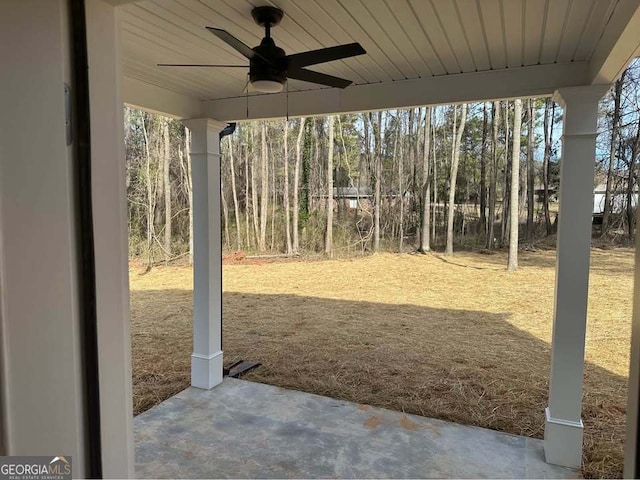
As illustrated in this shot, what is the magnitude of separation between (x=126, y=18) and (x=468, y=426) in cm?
Result: 321

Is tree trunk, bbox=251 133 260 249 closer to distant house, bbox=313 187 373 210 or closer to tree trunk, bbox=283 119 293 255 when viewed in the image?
tree trunk, bbox=283 119 293 255

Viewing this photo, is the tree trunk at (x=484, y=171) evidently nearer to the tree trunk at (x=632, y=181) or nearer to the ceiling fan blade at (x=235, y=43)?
the tree trunk at (x=632, y=181)

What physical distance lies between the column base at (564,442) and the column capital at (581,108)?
5.55 ft

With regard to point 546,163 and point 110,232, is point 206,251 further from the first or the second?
point 546,163

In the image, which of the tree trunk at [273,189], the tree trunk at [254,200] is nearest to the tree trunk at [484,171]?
the tree trunk at [273,189]

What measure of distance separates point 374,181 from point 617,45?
32.0 ft

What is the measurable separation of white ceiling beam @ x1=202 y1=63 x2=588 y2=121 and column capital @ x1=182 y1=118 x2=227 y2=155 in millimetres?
102

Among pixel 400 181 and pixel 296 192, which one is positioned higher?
pixel 400 181

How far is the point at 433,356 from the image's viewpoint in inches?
185

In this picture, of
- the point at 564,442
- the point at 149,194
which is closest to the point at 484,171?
the point at 149,194

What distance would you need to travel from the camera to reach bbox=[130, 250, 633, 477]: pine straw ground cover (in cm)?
342

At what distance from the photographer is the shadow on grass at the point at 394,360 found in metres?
3.24

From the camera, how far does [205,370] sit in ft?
11.5

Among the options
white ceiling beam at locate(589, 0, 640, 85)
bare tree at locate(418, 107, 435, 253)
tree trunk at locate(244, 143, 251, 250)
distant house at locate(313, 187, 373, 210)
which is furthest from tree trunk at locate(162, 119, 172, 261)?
white ceiling beam at locate(589, 0, 640, 85)
